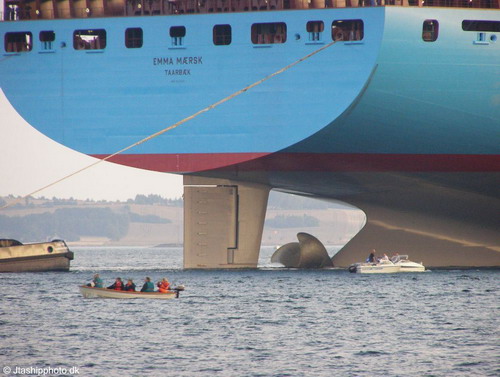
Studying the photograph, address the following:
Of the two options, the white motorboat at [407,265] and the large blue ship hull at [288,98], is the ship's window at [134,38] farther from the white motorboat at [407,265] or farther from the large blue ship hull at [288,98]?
the white motorboat at [407,265]

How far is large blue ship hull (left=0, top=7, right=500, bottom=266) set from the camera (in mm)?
52031

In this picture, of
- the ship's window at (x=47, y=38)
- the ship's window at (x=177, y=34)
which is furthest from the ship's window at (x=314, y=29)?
the ship's window at (x=47, y=38)

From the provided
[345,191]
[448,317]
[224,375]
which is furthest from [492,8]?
[224,375]

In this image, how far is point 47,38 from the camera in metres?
56.0

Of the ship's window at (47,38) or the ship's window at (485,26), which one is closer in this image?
the ship's window at (485,26)

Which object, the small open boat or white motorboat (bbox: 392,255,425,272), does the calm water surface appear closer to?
the small open boat

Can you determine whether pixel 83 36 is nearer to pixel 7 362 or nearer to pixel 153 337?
pixel 153 337

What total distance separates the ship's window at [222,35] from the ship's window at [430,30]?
8396 mm

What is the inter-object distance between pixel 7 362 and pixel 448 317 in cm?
1672

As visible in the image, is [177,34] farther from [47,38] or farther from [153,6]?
[47,38]

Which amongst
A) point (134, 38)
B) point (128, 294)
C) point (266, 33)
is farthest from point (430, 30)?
point (128, 294)

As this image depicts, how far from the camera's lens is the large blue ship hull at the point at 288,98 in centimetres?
5203

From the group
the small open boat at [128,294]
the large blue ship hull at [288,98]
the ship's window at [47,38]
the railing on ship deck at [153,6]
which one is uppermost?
the railing on ship deck at [153,6]

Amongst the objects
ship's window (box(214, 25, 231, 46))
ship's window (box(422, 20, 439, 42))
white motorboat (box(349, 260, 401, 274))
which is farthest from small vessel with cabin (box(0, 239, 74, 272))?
ship's window (box(422, 20, 439, 42))
